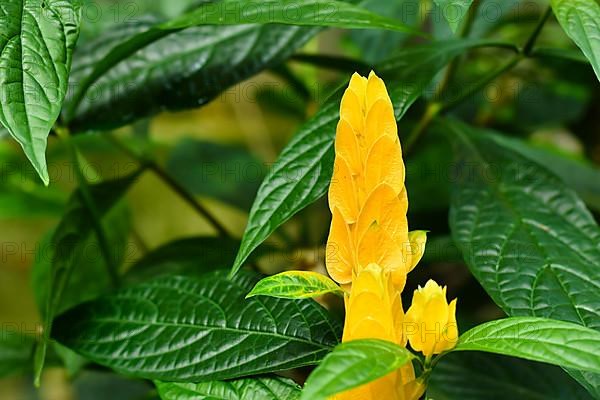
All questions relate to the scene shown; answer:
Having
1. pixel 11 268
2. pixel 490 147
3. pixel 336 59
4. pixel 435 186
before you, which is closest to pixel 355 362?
pixel 490 147

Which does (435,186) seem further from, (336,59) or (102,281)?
(102,281)

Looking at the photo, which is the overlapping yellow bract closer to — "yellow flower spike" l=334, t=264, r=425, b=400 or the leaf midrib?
"yellow flower spike" l=334, t=264, r=425, b=400

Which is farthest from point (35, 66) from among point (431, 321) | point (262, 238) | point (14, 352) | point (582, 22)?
point (14, 352)

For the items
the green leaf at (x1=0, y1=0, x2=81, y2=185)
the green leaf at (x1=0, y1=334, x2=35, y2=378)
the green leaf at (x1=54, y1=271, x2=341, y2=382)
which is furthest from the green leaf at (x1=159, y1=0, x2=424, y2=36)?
the green leaf at (x1=0, y1=334, x2=35, y2=378)

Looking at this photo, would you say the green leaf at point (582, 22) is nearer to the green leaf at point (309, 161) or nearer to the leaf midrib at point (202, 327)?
the green leaf at point (309, 161)

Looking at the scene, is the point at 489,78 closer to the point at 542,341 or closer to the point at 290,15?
the point at 290,15
